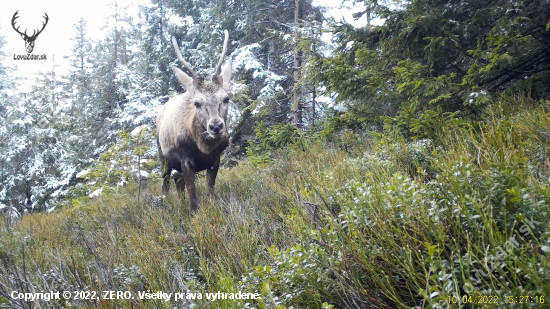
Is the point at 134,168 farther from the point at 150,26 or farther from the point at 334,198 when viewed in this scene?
the point at 150,26

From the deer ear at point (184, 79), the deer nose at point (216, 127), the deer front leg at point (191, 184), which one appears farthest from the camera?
the deer ear at point (184, 79)

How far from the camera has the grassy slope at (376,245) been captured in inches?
59.6

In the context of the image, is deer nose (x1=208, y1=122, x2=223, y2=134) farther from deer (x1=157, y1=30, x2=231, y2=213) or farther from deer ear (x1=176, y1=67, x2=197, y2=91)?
deer ear (x1=176, y1=67, x2=197, y2=91)

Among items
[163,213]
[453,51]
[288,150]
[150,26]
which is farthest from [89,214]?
[150,26]

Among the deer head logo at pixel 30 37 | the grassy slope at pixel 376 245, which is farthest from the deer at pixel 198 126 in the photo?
the deer head logo at pixel 30 37

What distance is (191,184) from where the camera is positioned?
5.74m

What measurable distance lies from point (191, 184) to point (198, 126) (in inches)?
41.9

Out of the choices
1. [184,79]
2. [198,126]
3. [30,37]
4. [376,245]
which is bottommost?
[376,245]

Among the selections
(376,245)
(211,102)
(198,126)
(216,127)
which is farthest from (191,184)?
(376,245)

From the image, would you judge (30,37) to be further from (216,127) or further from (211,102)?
(216,127)

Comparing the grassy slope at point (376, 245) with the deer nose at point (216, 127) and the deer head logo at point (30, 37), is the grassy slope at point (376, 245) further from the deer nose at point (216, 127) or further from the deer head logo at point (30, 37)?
the deer head logo at point (30, 37)

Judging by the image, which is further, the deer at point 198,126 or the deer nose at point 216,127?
the deer at point 198,126

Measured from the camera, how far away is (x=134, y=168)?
8406 mm

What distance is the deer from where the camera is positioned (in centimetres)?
528
